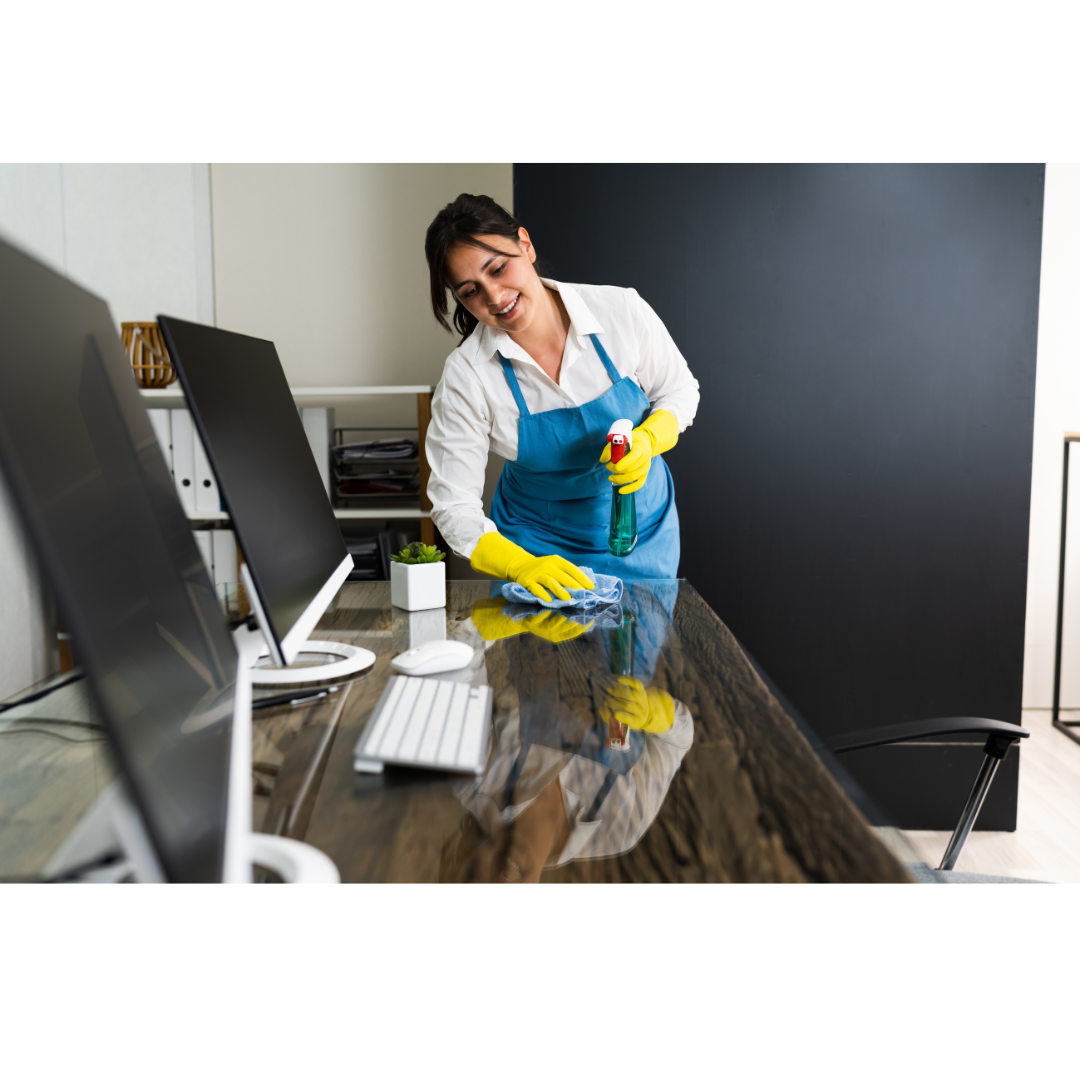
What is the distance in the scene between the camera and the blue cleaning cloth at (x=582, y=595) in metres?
1.36

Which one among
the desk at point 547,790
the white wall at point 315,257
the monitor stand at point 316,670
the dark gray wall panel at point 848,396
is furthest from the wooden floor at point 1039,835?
the white wall at point 315,257

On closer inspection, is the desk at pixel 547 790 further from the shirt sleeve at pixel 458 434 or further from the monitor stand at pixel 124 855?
the shirt sleeve at pixel 458 434

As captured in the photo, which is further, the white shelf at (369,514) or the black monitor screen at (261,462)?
the white shelf at (369,514)

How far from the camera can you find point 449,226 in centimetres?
170

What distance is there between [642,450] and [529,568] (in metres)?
0.43

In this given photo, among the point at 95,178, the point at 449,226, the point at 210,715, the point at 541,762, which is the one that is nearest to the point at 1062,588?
the point at 449,226

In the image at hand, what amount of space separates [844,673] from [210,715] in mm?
2273

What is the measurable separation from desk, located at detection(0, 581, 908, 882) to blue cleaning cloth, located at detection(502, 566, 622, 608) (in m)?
0.34

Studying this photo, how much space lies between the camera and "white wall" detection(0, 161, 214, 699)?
2264 mm

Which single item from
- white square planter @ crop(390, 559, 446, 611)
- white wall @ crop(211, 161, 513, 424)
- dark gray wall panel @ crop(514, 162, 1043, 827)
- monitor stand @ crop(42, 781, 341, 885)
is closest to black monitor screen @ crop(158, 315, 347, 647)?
white square planter @ crop(390, 559, 446, 611)

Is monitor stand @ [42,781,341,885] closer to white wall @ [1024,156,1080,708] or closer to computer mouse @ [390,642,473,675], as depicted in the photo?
computer mouse @ [390,642,473,675]
